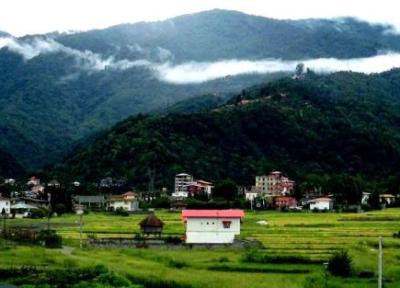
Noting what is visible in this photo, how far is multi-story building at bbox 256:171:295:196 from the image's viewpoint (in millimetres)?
132750

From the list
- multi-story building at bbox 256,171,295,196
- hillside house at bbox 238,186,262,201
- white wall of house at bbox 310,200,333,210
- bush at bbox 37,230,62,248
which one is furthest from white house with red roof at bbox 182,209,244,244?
multi-story building at bbox 256,171,295,196

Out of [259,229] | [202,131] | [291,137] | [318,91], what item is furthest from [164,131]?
[259,229]

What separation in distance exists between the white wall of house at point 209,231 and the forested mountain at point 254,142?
77.9 m

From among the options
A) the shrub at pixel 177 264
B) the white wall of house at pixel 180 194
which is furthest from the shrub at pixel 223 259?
the white wall of house at pixel 180 194

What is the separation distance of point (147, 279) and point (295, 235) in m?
24.9

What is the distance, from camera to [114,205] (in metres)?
115

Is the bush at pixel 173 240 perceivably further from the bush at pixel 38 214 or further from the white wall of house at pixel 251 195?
the white wall of house at pixel 251 195

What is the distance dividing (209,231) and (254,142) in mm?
105683

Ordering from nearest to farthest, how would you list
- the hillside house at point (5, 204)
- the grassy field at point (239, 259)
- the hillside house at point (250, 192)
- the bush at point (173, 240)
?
the grassy field at point (239, 259)
the bush at point (173, 240)
the hillside house at point (5, 204)
the hillside house at point (250, 192)

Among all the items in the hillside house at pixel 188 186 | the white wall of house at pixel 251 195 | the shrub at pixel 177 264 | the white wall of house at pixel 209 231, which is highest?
the hillside house at pixel 188 186

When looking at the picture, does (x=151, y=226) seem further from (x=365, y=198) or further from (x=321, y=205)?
(x=365, y=198)

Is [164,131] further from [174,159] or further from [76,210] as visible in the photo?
[76,210]

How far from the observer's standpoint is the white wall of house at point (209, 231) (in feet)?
185

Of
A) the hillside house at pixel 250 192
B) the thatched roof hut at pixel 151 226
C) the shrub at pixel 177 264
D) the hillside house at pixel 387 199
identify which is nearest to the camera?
the shrub at pixel 177 264
